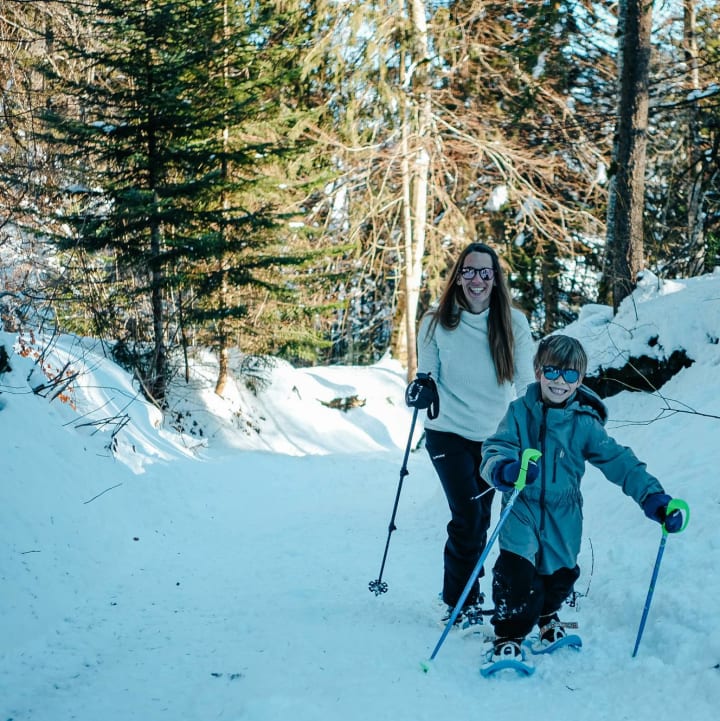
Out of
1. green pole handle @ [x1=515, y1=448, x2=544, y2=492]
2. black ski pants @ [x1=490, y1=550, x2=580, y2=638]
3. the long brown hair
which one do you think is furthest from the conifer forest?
black ski pants @ [x1=490, y1=550, x2=580, y2=638]

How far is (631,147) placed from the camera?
321 inches

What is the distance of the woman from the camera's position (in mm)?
3826

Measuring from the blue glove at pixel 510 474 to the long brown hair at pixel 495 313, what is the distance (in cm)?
90

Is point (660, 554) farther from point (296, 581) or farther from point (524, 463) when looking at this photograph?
point (296, 581)

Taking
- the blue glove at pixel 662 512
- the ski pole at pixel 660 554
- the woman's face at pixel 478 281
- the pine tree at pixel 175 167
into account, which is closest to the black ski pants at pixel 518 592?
the ski pole at pixel 660 554

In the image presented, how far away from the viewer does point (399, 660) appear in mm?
3309

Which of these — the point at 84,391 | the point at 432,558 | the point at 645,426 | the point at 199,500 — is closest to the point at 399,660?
the point at 432,558

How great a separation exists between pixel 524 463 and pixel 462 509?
0.86 m

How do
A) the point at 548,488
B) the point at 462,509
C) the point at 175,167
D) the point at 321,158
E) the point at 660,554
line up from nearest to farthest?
the point at 660,554, the point at 548,488, the point at 462,509, the point at 175,167, the point at 321,158

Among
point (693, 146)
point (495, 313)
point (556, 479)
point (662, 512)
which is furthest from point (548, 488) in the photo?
Answer: point (693, 146)

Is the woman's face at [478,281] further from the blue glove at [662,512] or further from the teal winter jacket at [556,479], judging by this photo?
the blue glove at [662,512]

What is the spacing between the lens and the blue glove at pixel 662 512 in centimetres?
291

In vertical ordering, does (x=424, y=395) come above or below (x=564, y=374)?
below

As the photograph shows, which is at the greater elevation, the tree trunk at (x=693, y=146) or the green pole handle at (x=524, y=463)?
the tree trunk at (x=693, y=146)
